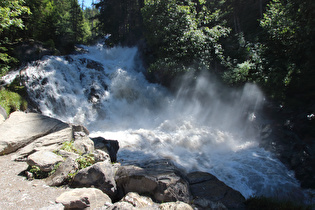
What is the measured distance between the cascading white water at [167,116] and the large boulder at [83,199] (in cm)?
353

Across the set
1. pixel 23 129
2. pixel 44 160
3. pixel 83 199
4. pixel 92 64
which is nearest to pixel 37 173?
pixel 44 160

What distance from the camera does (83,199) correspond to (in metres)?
3.36

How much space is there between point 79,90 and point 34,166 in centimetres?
942

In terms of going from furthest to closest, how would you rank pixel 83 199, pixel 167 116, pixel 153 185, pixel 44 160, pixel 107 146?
pixel 167 116, pixel 107 146, pixel 44 160, pixel 153 185, pixel 83 199

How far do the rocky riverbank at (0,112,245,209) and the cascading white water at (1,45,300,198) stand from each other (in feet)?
6.94

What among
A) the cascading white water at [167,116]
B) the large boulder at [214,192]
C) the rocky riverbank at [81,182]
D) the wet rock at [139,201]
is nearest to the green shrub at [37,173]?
the rocky riverbank at [81,182]

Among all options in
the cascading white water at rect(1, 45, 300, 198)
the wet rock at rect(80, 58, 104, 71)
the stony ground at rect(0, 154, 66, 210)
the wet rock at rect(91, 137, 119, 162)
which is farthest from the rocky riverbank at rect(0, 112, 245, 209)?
the wet rock at rect(80, 58, 104, 71)

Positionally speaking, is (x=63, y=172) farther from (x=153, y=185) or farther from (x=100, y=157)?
(x=153, y=185)

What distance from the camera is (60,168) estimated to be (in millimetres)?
4430

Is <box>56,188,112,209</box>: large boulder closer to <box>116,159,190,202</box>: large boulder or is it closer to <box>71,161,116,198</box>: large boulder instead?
<box>71,161,116,198</box>: large boulder

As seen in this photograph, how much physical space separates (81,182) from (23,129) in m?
3.36

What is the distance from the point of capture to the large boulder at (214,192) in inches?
193

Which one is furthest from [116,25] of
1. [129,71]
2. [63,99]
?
[63,99]

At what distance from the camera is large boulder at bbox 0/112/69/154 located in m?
5.45
